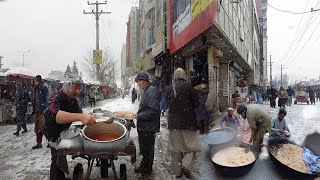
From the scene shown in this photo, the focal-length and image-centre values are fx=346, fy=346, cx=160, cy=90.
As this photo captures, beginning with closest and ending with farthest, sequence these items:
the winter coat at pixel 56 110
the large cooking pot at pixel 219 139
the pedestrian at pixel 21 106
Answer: the winter coat at pixel 56 110, the large cooking pot at pixel 219 139, the pedestrian at pixel 21 106

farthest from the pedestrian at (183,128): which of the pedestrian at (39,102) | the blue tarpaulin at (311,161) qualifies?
the pedestrian at (39,102)

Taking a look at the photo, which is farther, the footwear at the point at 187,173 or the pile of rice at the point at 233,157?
the pile of rice at the point at 233,157

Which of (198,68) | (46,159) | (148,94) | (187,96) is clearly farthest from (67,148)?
(198,68)

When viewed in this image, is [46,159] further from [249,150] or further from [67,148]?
[249,150]

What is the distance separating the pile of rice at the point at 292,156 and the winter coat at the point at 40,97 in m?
5.83

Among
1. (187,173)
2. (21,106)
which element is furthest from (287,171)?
(21,106)

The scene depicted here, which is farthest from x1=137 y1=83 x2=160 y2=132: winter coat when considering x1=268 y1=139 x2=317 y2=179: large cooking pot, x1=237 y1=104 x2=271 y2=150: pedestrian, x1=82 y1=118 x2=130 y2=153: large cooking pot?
x1=268 y1=139 x2=317 y2=179: large cooking pot

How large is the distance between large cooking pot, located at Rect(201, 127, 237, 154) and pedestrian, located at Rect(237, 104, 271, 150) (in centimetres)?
43

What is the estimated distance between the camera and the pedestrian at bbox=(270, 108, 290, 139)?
767cm

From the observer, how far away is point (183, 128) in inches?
230

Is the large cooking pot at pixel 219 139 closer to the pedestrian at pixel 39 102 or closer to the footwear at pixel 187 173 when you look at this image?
the footwear at pixel 187 173

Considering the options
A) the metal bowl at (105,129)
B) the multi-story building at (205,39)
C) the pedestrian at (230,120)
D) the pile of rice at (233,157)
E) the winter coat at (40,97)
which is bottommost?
the pile of rice at (233,157)

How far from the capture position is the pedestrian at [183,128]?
5.87m

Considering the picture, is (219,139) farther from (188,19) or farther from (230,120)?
(188,19)
